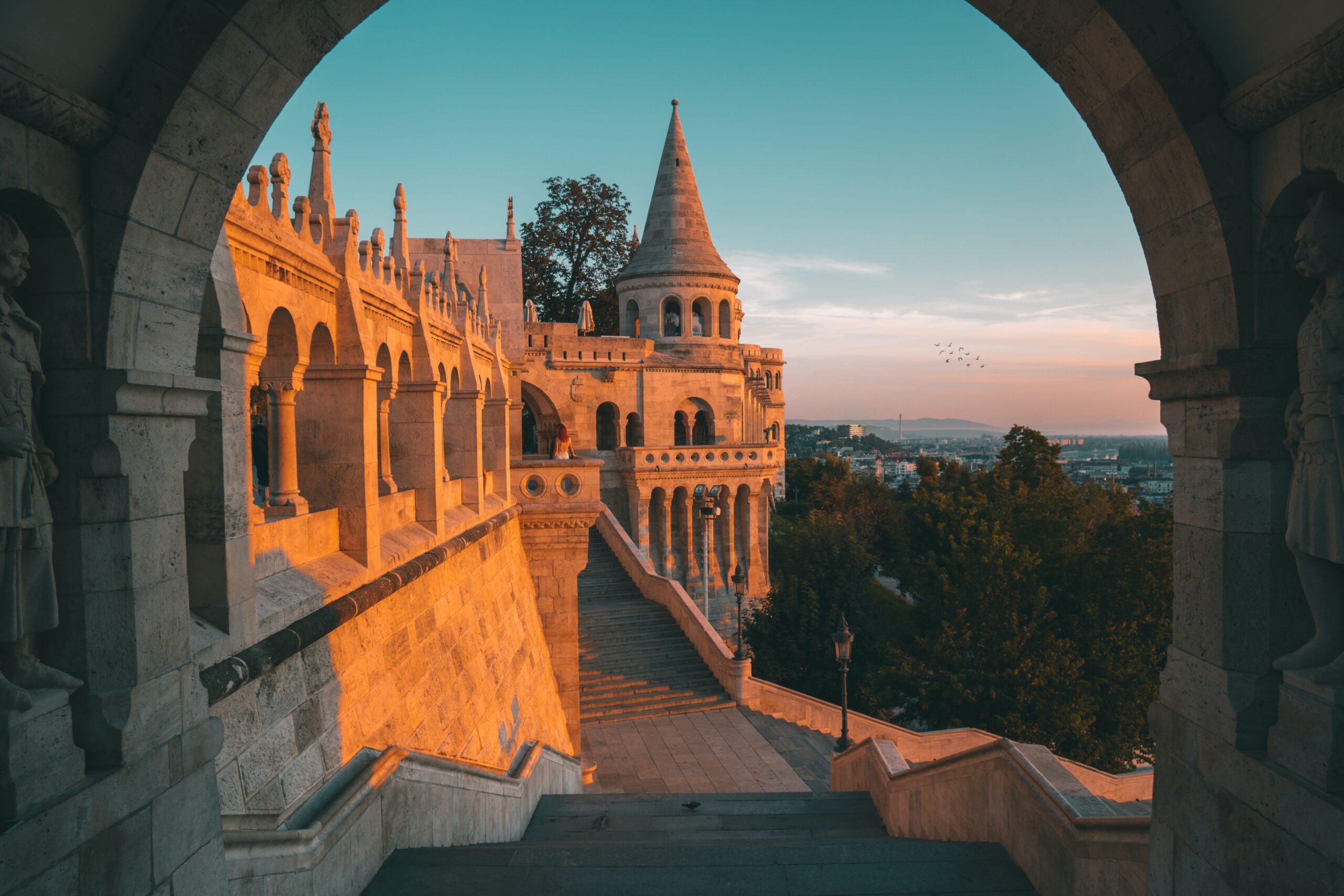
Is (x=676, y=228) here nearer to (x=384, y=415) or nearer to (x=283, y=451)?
(x=384, y=415)

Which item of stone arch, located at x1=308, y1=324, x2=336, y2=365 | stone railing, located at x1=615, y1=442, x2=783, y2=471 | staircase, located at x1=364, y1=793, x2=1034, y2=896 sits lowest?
staircase, located at x1=364, y1=793, x2=1034, y2=896

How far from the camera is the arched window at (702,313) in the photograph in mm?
39406

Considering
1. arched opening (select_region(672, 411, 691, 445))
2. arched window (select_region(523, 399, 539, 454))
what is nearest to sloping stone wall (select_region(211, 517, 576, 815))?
arched opening (select_region(672, 411, 691, 445))

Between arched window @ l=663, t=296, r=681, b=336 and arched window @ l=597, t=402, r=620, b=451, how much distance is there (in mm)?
4360

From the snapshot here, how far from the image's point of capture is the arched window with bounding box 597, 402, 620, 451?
3806 cm

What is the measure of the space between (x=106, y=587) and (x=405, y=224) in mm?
9897

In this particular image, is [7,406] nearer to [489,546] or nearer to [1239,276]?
[1239,276]

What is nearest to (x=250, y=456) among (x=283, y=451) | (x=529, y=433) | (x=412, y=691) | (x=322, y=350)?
(x=283, y=451)

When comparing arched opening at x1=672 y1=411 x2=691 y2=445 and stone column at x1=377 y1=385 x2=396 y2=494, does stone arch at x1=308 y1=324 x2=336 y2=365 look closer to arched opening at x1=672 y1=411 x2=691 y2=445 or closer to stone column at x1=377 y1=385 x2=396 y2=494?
stone column at x1=377 y1=385 x2=396 y2=494

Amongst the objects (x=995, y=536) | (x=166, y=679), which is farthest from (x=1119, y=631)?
(x=166, y=679)

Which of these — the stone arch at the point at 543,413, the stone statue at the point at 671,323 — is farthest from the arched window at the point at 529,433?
the stone statue at the point at 671,323

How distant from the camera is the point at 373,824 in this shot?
205 inches

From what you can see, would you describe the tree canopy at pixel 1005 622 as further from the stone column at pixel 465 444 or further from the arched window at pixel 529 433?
the arched window at pixel 529 433

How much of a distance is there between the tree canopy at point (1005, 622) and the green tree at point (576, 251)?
1799 centimetres
